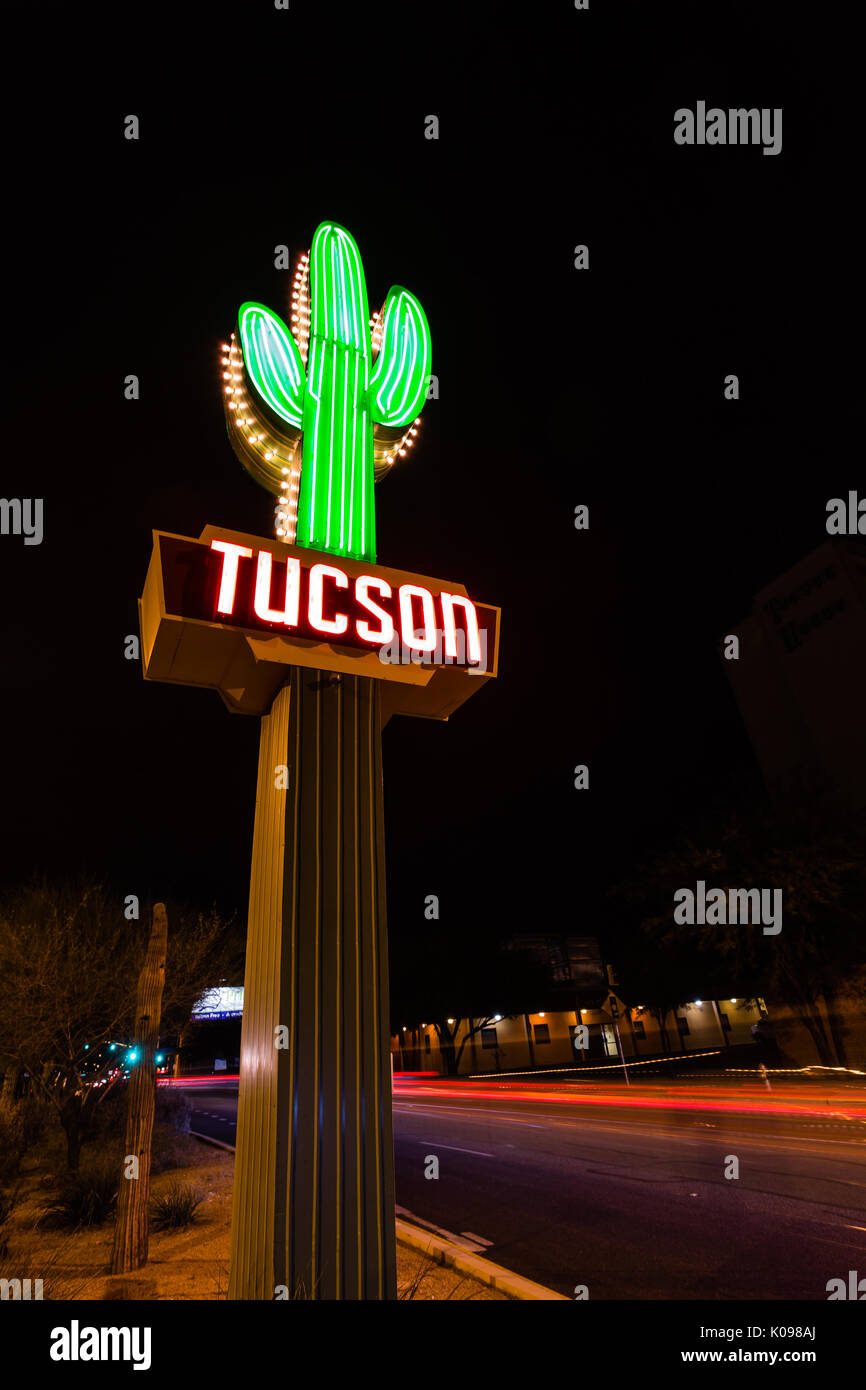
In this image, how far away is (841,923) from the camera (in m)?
28.2

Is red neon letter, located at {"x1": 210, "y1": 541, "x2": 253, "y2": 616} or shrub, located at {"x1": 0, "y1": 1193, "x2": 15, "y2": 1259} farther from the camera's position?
shrub, located at {"x1": 0, "y1": 1193, "x2": 15, "y2": 1259}

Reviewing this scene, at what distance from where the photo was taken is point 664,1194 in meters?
10.0

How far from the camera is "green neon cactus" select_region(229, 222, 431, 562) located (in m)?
6.38

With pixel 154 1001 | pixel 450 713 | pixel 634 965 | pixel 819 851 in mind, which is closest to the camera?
pixel 450 713

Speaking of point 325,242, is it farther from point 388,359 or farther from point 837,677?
point 837,677

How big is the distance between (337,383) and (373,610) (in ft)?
8.78

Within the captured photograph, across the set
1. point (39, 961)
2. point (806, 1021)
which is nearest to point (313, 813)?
point (39, 961)

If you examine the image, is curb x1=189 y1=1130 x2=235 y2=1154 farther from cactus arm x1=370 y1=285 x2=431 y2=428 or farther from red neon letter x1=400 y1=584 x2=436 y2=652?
cactus arm x1=370 y1=285 x2=431 y2=428

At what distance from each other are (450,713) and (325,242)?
5.22 metres

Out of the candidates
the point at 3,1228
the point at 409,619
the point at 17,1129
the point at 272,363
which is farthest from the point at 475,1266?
the point at 17,1129

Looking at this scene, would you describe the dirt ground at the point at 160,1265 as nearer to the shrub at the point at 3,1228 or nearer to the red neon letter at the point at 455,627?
the shrub at the point at 3,1228

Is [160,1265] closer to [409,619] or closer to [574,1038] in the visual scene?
[409,619]

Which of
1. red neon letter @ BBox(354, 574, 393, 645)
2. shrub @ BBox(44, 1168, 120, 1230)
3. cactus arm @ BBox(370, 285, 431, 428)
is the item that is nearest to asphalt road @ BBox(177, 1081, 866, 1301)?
shrub @ BBox(44, 1168, 120, 1230)

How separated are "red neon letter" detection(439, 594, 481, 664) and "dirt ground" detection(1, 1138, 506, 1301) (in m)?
4.87
